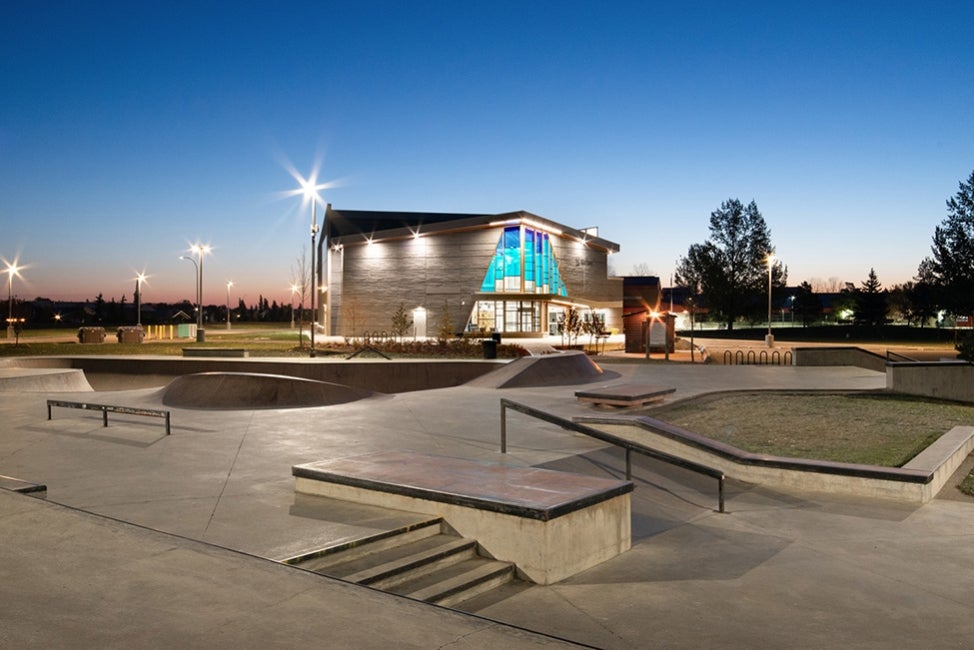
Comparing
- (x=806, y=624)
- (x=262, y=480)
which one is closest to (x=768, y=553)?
(x=806, y=624)

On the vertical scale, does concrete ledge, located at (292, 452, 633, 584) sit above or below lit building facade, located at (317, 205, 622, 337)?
below

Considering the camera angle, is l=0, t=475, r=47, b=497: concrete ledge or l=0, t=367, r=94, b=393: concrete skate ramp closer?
l=0, t=475, r=47, b=497: concrete ledge

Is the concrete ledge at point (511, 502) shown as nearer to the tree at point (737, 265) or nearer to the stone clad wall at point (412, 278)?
the stone clad wall at point (412, 278)

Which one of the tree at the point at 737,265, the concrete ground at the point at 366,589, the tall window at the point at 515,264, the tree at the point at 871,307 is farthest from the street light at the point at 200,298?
the tree at the point at 871,307

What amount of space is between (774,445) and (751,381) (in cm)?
941

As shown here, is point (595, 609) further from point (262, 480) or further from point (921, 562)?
point (262, 480)

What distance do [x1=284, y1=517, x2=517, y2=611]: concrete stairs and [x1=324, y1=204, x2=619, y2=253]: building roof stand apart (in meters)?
47.5

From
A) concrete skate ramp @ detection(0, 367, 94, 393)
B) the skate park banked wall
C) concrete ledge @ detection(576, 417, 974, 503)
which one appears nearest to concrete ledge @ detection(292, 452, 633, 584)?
concrete ledge @ detection(576, 417, 974, 503)

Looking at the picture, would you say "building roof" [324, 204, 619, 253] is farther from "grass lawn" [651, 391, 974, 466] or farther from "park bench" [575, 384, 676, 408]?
"park bench" [575, 384, 676, 408]

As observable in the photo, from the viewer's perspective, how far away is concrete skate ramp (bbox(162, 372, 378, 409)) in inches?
605

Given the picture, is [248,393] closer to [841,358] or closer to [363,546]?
[363,546]

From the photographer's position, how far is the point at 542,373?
2036cm

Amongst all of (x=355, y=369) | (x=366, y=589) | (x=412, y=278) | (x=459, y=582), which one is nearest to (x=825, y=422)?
(x=459, y=582)

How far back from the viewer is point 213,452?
32.7 ft
